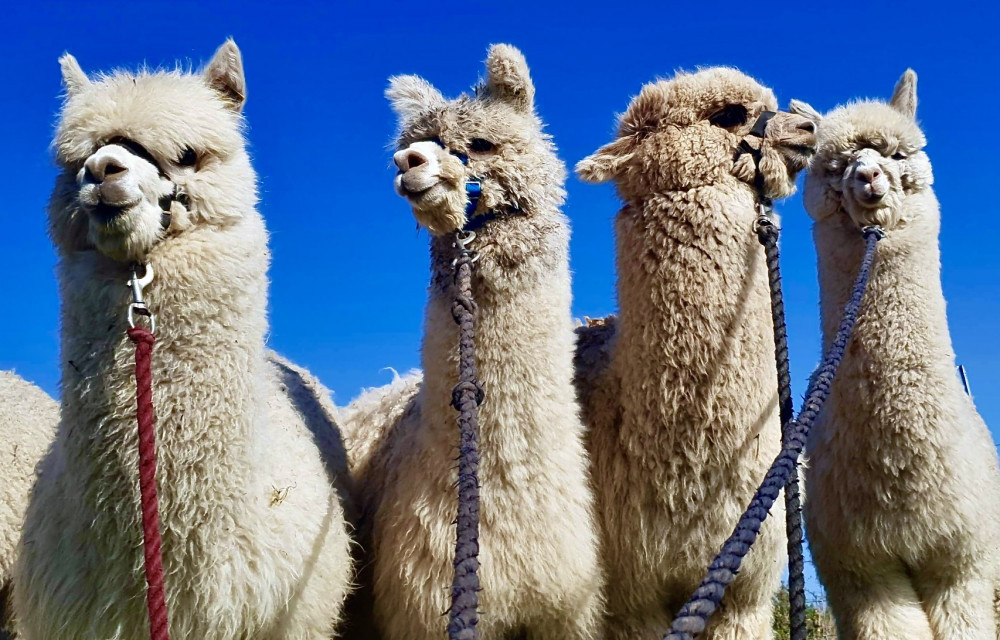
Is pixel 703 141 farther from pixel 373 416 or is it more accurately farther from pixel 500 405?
pixel 373 416

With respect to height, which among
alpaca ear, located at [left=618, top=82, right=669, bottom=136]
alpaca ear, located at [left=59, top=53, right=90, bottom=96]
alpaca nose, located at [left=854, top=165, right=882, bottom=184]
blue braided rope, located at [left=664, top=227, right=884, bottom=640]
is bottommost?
blue braided rope, located at [left=664, top=227, right=884, bottom=640]

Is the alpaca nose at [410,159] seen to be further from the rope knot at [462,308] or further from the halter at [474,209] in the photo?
the rope knot at [462,308]

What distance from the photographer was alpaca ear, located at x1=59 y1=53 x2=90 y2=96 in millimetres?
3209

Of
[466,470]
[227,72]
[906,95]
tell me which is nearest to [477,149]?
[227,72]

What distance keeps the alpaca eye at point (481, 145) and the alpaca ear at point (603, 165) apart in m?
0.60

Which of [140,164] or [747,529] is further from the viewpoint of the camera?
[140,164]

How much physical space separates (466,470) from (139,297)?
3.58ft

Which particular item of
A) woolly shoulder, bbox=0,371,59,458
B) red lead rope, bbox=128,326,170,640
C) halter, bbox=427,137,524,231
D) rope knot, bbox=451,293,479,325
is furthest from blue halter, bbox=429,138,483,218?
woolly shoulder, bbox=0,371,59,458

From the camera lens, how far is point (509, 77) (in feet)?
12.7

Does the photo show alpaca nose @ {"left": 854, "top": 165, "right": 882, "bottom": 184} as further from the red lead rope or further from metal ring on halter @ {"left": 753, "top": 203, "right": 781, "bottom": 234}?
the red lead rope

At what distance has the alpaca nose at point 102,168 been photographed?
2.71m

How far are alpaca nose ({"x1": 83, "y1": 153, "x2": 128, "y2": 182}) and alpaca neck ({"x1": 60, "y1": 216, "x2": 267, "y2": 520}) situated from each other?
25 centimetres

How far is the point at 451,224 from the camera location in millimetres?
3506

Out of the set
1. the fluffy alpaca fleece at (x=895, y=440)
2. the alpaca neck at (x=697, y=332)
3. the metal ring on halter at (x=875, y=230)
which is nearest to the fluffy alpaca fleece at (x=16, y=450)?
the alpaca neck at (x=697, y=332)
